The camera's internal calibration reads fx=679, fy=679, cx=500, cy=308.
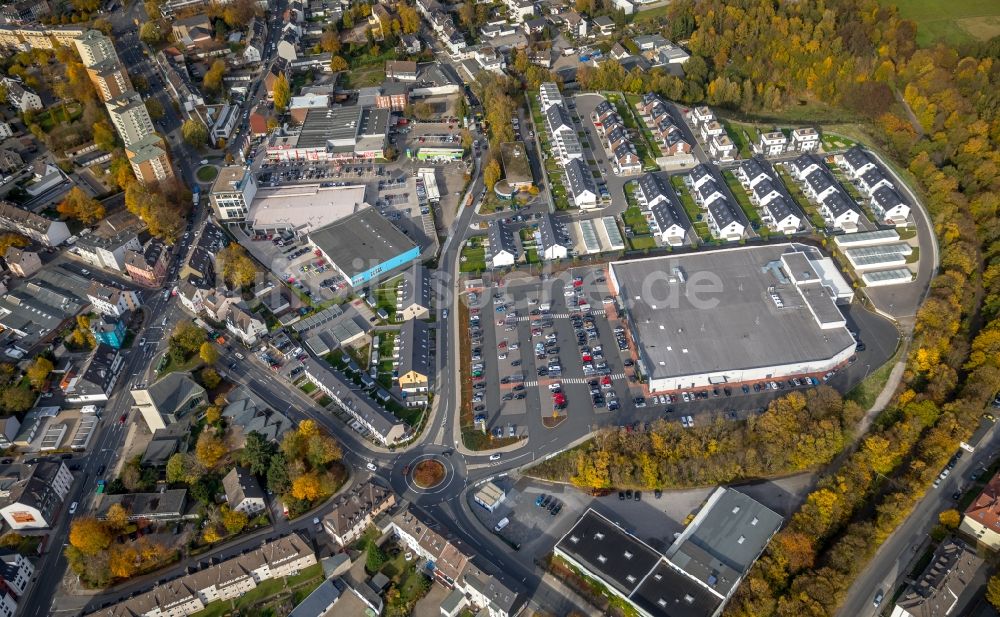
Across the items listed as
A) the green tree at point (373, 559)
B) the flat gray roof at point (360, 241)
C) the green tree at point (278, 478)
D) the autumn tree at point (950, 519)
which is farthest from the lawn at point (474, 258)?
the autumn tree at point (950, 519)

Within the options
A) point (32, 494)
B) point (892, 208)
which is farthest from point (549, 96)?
point (32, 494)

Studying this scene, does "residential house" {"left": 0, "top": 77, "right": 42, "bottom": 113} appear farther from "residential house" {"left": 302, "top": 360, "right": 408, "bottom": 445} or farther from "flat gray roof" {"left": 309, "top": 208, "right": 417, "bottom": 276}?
"residential house" {"left": 302, "top": 360, "right": 408, "bottom": 445}

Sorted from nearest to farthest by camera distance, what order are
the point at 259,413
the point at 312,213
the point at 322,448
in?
the point at 322,448
the point at 259,413
the point at 312,213

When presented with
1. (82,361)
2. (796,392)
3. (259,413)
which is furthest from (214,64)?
(796,392)

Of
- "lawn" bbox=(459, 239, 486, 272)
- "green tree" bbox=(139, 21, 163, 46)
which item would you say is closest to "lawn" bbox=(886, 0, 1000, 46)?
"lawn" bbox=(459, 239, 486, 272)

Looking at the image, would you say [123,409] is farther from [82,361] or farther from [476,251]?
[476,251]

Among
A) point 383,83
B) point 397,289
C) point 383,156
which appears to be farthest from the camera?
point 383,83

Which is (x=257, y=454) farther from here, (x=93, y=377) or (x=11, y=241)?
(x=11, y=241)
